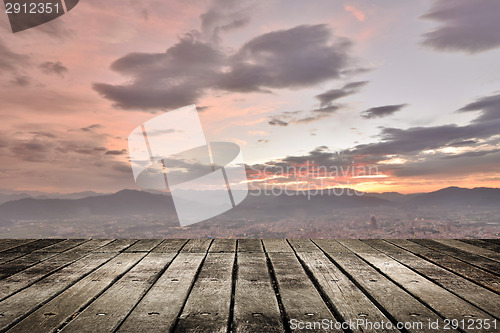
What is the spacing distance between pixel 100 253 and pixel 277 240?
78.7 inches

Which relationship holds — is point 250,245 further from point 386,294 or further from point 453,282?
point 453,282

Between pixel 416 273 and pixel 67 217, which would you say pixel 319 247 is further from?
pixel 67 217

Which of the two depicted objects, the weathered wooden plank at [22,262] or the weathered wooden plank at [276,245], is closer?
the weathered wooden plank at [22,262]

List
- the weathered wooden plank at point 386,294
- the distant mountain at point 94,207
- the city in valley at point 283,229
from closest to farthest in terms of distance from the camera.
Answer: the weathered wooden plank at point 386,294 → the city in valley at point 283,229 → the distant mountain at point 94,207

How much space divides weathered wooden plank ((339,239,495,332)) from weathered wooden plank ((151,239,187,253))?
6.40 ft

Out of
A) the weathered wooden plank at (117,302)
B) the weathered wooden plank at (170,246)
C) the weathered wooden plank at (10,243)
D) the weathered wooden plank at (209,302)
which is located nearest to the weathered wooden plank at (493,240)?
the weathered wooden plank at (209,302)

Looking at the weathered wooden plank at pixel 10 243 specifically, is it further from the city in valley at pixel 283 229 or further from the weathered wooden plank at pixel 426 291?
the city in valley at pixel 283 229

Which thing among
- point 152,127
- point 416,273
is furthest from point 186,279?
point 152,127

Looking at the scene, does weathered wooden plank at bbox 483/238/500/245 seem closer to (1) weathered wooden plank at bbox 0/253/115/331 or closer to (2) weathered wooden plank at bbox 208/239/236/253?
(2) weathered wooden plank at bbox 208/239/236/253

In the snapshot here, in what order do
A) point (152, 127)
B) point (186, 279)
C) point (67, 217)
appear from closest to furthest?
1. point (186, 279)
2. point (152, 127)
3. point (67, 217)

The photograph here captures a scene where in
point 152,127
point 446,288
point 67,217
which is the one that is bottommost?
point 67,217

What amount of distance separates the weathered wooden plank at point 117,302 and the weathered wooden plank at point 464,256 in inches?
110

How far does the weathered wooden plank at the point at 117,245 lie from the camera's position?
3184mm

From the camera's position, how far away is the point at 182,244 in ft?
11.3
